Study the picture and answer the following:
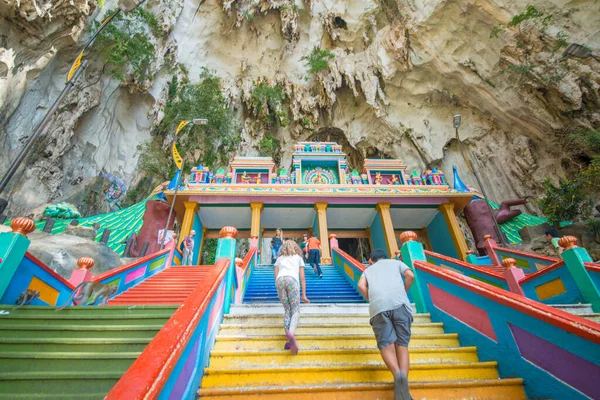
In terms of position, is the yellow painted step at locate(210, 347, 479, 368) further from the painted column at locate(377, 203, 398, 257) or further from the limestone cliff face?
the limestone cliff face

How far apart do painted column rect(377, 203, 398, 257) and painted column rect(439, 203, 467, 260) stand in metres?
2.60

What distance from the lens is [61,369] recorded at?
88.1 inches

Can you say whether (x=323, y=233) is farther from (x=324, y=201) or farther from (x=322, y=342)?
(x=322, y=342)

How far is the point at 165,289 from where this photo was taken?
198 inches

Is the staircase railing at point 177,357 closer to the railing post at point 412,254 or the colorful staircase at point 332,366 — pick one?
the colorful staircase at point 332,366

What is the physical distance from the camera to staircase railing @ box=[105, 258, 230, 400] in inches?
45.7

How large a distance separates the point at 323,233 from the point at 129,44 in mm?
18060

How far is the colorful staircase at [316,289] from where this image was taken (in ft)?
17.4

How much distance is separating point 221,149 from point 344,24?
→ 15.1 m

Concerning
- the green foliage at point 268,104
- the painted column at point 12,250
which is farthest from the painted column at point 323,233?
the green foliage at point 268,104

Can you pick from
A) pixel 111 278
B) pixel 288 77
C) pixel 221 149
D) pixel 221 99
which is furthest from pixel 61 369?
pixel 288 77

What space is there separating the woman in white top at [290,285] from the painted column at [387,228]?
26.0ft

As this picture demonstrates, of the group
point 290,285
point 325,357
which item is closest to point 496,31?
point 290,285

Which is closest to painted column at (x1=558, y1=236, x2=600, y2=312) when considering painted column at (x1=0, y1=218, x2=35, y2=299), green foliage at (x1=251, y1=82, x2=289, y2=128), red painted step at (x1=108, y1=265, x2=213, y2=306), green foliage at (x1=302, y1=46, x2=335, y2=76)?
red painted step at (x1=108, y1=265, x2=213, y2=306)
